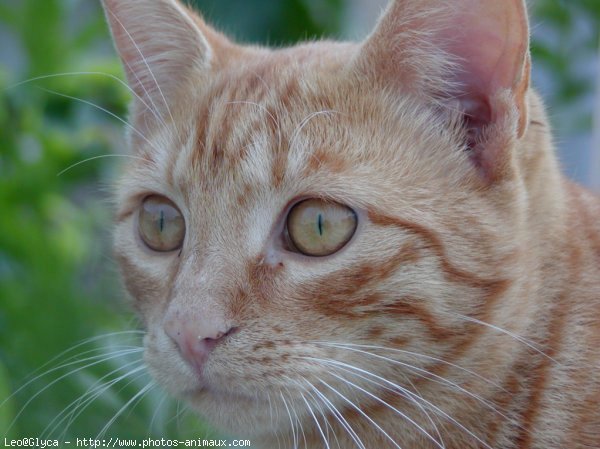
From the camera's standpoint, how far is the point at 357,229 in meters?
1.59

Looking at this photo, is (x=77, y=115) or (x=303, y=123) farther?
(x=77, y=115)

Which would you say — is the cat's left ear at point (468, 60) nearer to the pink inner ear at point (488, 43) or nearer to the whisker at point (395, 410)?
the pink inner ear at point (488, 43)

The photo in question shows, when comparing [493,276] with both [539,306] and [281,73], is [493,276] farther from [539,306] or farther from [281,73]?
[281,73]

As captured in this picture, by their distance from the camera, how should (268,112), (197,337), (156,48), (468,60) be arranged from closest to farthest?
(197,337), (468,60), (268,112), (156,48)

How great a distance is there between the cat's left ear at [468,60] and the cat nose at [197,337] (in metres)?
0.62

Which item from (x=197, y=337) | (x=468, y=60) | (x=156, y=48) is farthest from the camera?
(x=156, y=48)

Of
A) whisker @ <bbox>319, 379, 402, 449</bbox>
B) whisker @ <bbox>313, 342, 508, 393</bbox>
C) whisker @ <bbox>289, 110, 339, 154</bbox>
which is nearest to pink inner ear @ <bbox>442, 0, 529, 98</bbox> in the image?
whisker @ <bbox>289, 110, 339, 154</bbox>

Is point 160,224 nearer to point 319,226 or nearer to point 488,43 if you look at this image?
point 319,226

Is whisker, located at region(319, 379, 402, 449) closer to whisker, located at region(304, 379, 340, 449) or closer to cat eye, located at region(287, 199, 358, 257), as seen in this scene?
whisker, located at region(304, 379, 340, 449)

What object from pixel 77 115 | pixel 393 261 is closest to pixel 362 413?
pixel 393 261

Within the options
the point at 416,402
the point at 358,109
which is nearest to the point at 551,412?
the point at 416,402

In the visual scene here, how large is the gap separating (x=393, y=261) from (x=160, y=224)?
0.59m

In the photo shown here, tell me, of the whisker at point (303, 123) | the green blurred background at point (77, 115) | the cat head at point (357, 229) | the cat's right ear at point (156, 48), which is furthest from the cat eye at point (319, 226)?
the green blurred background at point (77, 115)

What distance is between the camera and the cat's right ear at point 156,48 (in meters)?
2.02
